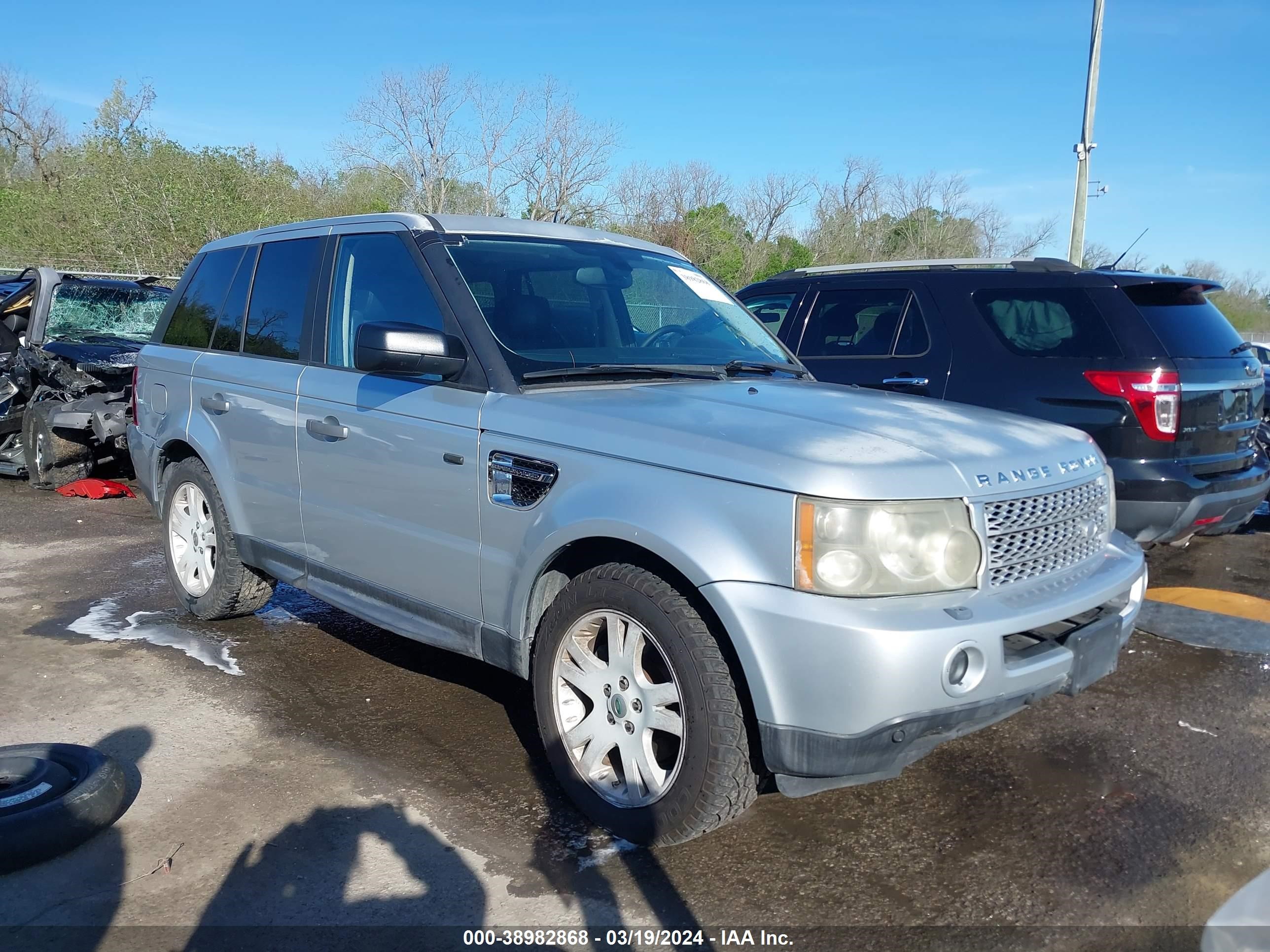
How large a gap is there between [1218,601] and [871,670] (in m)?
4.29

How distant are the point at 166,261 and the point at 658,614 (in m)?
23.8

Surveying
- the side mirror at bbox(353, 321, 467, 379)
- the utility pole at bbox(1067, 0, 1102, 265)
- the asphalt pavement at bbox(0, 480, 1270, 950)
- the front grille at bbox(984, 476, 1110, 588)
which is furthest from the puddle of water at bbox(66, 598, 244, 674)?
the utility pole at bbox(1067, 0, 1102, 265)

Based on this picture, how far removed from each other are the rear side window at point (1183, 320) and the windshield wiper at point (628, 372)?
3.06 metres

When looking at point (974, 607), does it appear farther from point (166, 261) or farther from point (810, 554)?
point (166, 261)

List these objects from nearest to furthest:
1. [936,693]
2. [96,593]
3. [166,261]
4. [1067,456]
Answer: [936,693] < [1067,456] < [96,593] < [166,261]

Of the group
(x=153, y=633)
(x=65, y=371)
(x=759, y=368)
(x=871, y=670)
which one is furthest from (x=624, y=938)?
(x=65, y=371)

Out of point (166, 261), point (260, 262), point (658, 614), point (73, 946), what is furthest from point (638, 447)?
point (166, 261)

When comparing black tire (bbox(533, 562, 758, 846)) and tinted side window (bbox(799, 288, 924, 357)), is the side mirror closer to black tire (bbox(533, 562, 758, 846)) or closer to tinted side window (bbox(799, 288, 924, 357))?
black tire (bbox(533, 562, 758, 846))

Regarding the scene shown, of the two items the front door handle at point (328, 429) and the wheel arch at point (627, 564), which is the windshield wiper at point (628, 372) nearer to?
the wheel arch at point (627, 564)

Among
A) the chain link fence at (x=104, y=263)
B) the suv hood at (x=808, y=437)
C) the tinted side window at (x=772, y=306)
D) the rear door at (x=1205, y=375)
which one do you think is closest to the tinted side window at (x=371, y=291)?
the suv hood at (x=808, y=437)

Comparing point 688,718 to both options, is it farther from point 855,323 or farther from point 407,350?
point 855,323

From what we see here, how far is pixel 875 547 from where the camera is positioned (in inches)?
104

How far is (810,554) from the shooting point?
2623mm

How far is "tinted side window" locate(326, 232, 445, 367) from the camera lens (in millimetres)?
Result: 3893
